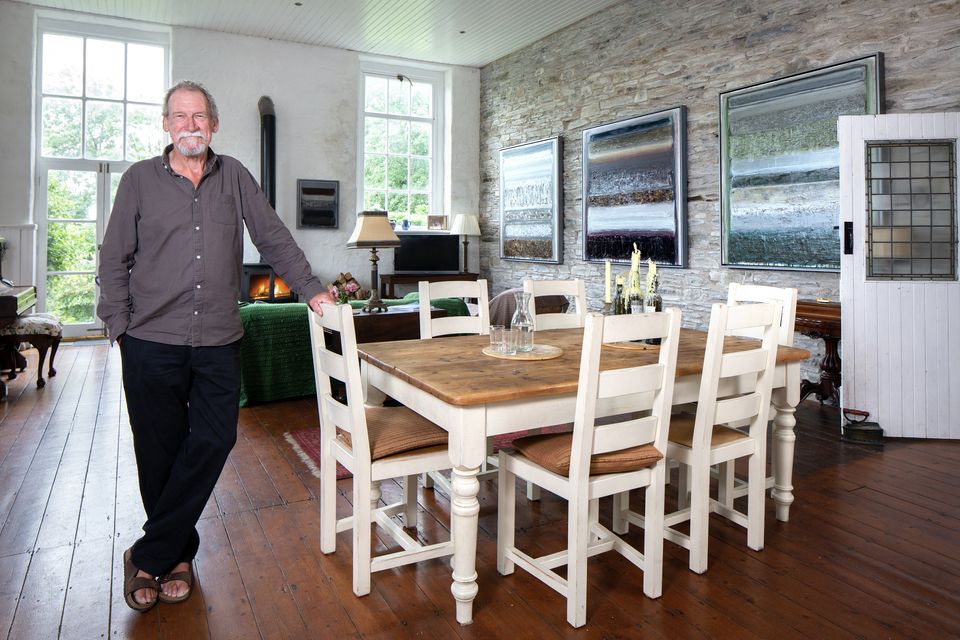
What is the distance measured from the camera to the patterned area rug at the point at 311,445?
343 centimetres

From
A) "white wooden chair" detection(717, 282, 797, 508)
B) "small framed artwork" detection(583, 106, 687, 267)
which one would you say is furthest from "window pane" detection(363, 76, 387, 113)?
"white wooden chair" detection(717, 282, 797, 508)

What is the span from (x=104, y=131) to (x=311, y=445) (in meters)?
6.05

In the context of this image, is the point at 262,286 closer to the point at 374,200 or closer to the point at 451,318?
the point at 374,200

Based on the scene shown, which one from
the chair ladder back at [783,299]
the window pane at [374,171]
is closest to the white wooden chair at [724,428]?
the chair ladder back at [783,299]

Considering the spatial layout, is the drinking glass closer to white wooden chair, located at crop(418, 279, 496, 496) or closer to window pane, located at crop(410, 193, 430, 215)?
white wooden chair, located at crop(418, 279, 496, 496)

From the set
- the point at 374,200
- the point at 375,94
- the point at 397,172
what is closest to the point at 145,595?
the point at 374,200

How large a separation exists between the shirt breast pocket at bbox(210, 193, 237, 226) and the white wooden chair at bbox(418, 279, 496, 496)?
967 millimetres

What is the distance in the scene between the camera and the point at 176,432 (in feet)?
7.11

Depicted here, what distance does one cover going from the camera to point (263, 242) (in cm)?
233

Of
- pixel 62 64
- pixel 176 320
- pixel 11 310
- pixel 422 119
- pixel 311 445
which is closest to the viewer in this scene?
pixel 176 320

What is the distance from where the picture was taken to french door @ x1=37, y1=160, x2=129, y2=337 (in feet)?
25.1

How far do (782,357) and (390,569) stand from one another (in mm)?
1658

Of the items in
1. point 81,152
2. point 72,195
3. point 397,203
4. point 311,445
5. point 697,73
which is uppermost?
point 697,73

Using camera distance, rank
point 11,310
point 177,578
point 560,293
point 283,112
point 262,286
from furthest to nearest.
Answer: point 283,112, point 262,286, point 11,310, point 560,293, point 177,578
